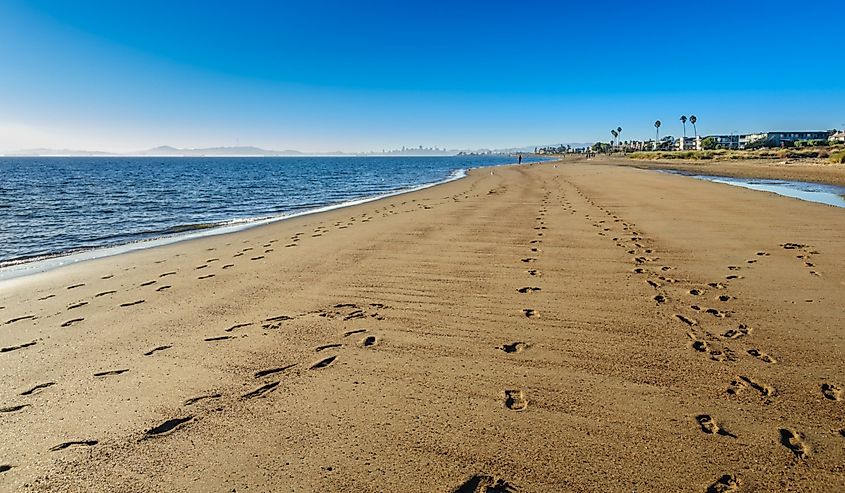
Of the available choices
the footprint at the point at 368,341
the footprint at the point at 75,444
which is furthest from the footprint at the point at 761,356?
the footprint at the point at 75,444

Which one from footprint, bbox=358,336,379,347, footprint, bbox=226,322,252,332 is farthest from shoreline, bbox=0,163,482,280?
footprint, bbox=358,336,379,347

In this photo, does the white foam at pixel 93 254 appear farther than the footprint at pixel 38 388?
Yes

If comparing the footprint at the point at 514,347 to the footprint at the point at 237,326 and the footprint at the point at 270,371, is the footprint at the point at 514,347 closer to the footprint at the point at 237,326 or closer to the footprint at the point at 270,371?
the footprint at the point at 270,371

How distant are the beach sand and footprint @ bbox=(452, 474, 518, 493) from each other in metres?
0.01

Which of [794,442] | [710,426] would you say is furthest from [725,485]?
[794,442]

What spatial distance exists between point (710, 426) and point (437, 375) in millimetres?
1916

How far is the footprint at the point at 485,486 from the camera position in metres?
2.52

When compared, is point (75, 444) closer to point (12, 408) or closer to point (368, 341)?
point (12, 408)

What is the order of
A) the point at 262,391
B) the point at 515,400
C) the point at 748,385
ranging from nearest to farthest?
the point at 515,400 < the point at 748,385 < the point at 262,391

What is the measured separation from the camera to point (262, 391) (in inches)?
146

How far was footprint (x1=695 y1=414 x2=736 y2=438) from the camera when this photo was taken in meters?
2.96

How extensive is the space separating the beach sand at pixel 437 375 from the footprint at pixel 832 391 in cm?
3

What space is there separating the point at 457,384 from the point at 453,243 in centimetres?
607

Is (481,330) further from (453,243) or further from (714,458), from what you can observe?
(453,243)
